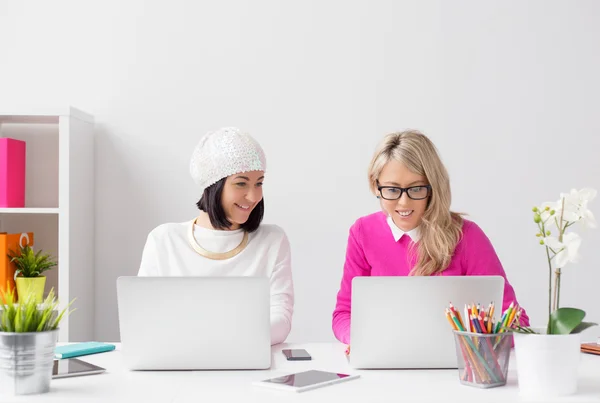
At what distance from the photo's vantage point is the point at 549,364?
1.47 m

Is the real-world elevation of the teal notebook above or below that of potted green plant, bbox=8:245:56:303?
below

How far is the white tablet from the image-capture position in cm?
152

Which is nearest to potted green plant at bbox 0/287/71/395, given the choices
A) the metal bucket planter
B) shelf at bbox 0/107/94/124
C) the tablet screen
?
the metal bucket planter

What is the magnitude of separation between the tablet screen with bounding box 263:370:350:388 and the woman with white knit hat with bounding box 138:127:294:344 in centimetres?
74

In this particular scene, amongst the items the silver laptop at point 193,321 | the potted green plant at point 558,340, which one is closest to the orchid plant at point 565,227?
the potted green plant at point 558,340

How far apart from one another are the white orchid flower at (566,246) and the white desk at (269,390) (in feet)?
0.94

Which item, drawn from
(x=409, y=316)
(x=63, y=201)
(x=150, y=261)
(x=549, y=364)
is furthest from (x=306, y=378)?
(x=63, y=201)

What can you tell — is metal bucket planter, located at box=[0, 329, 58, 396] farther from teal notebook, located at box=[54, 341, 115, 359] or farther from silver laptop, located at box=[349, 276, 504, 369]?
silver laptop, located at box=[349, 276, 504, 369]

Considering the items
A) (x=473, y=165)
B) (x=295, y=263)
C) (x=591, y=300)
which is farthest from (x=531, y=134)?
(x=295, y=263)

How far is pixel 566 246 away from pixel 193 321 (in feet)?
2.74

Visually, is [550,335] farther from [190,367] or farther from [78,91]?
[78,91]

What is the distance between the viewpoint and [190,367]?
1.68 m

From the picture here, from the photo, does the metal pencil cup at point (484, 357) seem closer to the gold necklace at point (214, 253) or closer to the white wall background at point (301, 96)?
the gold necklace at point (214, 253)

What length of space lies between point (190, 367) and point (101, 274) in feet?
5.74
